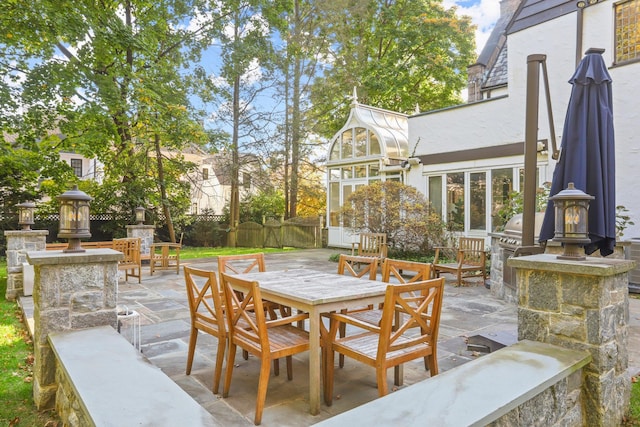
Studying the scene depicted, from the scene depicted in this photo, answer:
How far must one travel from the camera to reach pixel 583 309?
7.55 ft

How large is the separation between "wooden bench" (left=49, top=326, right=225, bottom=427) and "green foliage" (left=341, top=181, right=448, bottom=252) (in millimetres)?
7937

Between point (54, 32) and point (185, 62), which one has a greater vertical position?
point (185, 62)

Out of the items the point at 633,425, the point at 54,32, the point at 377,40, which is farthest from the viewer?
the point at 377,40

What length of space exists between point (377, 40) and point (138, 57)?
31.7ft

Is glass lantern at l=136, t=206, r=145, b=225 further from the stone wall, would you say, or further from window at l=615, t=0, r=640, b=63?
window at l=615, t=0, r=640, b=63

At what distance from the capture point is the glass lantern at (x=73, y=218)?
2.86 meters

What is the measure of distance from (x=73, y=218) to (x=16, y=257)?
14.6ft

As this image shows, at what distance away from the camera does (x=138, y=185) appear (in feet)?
42.1

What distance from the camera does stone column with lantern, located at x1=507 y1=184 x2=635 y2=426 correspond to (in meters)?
2.27

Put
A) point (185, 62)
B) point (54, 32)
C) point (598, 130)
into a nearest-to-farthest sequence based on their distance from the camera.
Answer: point (598, 130) < point (54, 32) < point (185, 62)

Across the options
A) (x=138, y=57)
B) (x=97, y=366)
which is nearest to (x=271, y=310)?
(x=97, y=366)

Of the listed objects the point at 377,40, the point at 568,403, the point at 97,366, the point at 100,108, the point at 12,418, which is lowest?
the point at 12,418

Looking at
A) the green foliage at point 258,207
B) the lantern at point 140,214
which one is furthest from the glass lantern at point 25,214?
the green foliage at point 258,207

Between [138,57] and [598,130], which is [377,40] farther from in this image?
[598,130]
